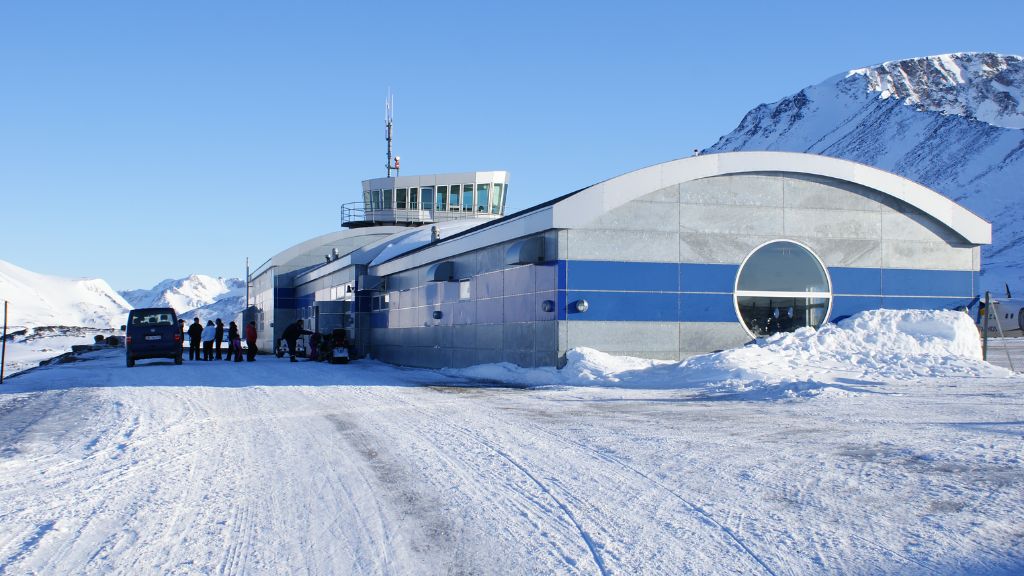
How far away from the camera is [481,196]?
5450cm

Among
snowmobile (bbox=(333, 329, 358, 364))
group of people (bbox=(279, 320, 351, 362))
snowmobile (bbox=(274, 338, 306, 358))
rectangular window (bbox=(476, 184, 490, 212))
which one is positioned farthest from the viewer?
Answer: rectangular window (bbox=(476, 184, 490, 212))

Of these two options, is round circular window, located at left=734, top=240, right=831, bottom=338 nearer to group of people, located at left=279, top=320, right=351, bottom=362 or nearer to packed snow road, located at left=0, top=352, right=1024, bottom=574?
packed snow road, located at left=0, top=352, right=1024, bottom=574

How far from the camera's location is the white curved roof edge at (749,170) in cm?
2141

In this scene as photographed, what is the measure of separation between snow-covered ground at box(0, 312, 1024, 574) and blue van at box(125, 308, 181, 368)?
44.0ft

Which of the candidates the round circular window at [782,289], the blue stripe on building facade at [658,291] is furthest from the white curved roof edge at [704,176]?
the round circular window at [782,289]

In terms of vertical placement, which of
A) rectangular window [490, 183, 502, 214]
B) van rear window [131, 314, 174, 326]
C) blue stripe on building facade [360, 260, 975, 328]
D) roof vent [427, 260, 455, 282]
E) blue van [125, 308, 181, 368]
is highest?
rectangular window [490, 183, 502, 214]

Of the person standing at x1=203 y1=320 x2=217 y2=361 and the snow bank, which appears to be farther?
the person standing at x1=203 y1=320 x2=217 y2=361

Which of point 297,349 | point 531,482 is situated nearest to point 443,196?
point 297,349

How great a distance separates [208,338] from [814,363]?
949 inches

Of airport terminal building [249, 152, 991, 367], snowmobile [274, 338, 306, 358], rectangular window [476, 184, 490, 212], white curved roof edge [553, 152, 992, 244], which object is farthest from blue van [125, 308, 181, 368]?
rectangular window [476, 184, 490, 212]

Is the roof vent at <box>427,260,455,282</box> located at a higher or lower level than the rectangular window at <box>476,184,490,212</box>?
lower

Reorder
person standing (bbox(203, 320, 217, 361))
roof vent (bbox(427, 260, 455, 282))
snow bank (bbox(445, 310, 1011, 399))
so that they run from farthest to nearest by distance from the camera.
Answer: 1. person standing (bbox(203, 320, 217, 361))
2. roof vent (bbox(427, 260, 455, 282))
3. snow bank (bbox(445, 310, 1011, 399))

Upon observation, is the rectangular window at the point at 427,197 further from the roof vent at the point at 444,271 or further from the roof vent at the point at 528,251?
the roof vent at the point at 528,251

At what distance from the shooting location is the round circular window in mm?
22844
